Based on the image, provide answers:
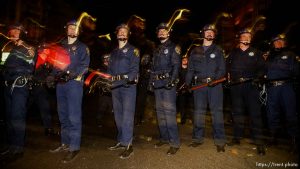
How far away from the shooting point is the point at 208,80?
6730mm

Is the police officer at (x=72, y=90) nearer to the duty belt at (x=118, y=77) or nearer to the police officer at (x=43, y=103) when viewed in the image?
the duty belt at (x=118, y=77)

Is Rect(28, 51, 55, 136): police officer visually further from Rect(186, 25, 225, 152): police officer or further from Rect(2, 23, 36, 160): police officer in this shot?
Rect(186, 25, 225, 152): police officer

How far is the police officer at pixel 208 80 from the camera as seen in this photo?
6.71m

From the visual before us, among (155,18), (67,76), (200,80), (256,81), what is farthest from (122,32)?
(155,18)

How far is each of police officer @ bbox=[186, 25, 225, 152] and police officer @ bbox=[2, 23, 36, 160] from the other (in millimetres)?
3729

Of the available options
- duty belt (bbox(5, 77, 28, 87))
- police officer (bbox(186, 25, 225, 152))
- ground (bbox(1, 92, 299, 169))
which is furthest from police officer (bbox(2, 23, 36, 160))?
police officer (bbox(186, 25, 225, 152))

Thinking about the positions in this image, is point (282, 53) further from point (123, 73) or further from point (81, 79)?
point (81, 79)

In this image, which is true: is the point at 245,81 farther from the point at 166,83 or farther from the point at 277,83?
the point at 166,83

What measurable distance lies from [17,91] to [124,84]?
2.20m

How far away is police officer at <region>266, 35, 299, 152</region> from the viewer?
6879 mm

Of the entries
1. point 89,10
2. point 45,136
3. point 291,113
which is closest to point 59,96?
point 45,136

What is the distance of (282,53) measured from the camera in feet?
23.8

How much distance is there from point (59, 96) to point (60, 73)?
0.50 metres

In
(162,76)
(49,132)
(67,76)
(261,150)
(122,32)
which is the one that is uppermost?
(122,32)
